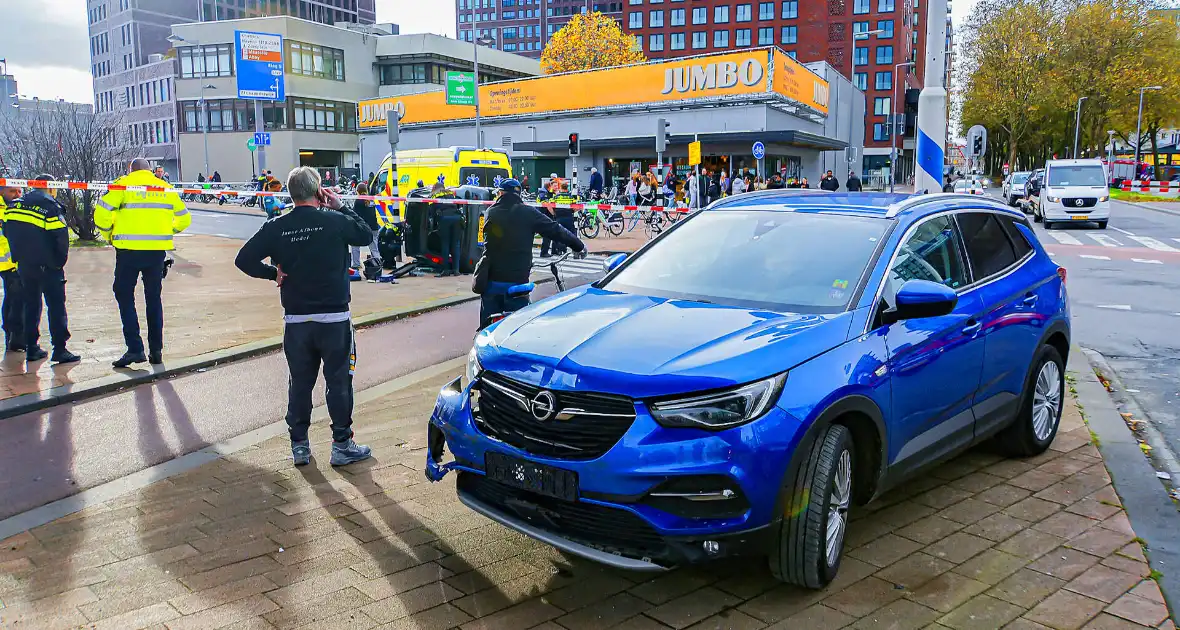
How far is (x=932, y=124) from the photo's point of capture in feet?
36.1

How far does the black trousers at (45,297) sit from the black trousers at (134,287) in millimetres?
737

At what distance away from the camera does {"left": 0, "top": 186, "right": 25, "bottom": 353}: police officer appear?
868 cm

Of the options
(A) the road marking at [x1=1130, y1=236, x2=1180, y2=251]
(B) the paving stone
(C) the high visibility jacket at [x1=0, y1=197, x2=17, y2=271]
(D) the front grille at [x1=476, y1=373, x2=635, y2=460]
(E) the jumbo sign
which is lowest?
(B) the paving stone

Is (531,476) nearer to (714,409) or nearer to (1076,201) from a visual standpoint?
(714,409)

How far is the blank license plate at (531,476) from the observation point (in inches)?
139

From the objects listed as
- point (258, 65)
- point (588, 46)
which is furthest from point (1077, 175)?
point (588, 46)

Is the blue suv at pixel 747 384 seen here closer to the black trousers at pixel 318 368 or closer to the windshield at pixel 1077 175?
the black trousers at pixel 318 368

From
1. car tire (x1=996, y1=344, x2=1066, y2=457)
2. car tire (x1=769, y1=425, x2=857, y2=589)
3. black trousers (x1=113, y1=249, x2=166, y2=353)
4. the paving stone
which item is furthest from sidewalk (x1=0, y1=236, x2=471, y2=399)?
the paving stone

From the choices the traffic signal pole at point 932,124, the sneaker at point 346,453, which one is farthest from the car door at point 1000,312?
the traffic signal pole at point 932,124

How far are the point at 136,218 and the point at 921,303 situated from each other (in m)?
6.84

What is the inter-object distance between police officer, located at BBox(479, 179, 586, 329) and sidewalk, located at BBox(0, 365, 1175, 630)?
231 centimetres

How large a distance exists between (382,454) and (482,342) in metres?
1.92

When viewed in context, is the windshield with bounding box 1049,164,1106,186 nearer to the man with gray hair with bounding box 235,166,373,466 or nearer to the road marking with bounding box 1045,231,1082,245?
the road marking with bounding box 1045,231,1082,245

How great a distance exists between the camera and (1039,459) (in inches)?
223
